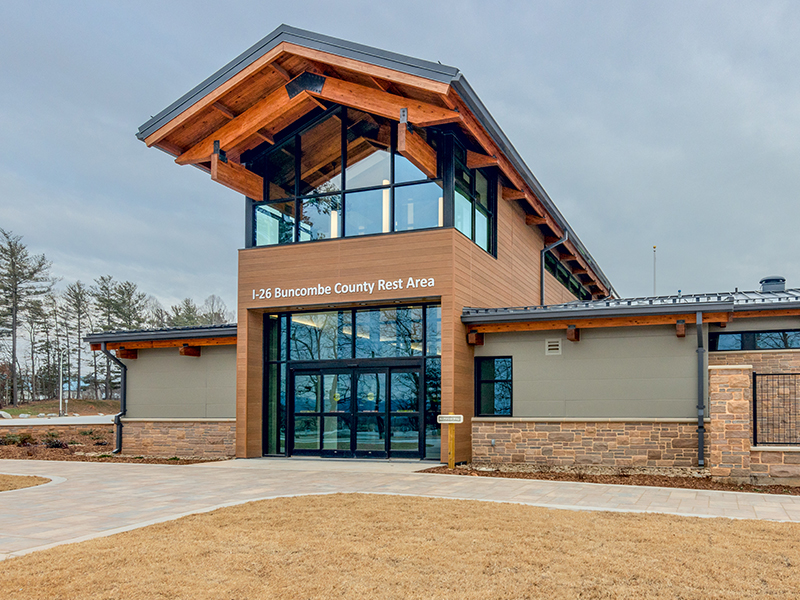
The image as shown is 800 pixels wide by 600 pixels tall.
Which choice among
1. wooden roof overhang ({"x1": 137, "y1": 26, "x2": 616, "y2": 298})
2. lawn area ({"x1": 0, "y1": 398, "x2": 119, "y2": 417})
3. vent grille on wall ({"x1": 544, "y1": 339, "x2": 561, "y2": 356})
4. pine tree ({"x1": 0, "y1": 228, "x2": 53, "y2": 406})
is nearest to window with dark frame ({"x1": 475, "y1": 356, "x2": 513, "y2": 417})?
vent grille on wall ({"x1": 544, "y1": 339, "x2": 561, "y2": 356})

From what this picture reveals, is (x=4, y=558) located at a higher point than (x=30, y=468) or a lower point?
higher

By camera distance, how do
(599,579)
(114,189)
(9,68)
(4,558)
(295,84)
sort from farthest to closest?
(114,189), (9,68), (295,84), (4,558), (599,579)

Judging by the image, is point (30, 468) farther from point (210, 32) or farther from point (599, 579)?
point (210, 32)

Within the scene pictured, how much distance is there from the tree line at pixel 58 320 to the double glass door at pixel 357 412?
46285 millimetres

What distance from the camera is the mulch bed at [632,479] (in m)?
9.87

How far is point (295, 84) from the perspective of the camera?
1456cm

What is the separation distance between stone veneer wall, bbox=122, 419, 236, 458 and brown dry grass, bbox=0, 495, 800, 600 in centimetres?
797

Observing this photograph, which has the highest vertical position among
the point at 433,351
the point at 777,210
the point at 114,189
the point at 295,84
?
the point at 114,189

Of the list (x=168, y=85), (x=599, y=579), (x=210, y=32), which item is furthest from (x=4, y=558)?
(x=168, y=85)

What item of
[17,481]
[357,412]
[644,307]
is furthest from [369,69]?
[17,481]

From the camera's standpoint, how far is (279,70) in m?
14.2

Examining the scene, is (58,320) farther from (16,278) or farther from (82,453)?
(82,453)

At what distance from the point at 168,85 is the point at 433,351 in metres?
88.0

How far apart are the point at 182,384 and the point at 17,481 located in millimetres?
5485
